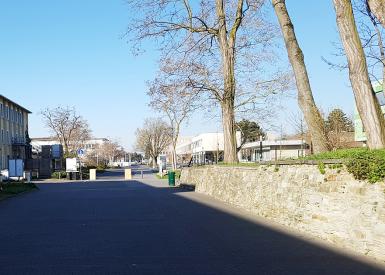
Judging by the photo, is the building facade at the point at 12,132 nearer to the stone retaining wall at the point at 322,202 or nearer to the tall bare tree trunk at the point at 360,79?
the stone retaining wall at the point at 322,202

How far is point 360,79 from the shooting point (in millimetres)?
12352

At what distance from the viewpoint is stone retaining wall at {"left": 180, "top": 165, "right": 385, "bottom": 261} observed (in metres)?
9.24

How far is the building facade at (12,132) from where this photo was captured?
72250 mm

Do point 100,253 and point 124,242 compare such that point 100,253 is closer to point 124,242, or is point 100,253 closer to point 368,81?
point 124,242

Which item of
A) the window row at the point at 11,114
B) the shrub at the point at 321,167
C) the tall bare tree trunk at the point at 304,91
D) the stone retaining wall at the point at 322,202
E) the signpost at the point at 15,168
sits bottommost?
the stone retaining wall at the point at 322,202

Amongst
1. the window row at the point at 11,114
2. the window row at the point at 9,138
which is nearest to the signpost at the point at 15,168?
the window row at the point at 9,138

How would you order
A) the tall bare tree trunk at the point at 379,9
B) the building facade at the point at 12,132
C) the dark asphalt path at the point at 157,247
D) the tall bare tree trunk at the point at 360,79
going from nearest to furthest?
the dark asphalt path at the point at 157,247
the tall bare tree trunk at the point at 360,79
the tall bare tree trunk at the point at 379,9
the building facade at the point at 12,132

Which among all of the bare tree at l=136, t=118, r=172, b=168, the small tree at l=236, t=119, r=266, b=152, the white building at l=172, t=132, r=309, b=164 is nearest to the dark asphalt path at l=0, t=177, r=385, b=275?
the small tree at l=236, t=119, r=266, b=152

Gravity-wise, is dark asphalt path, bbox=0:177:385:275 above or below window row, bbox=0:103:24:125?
below

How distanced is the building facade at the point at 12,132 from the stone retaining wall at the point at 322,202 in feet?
196

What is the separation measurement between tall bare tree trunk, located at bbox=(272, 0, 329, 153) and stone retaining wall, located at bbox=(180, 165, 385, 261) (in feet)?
6.58

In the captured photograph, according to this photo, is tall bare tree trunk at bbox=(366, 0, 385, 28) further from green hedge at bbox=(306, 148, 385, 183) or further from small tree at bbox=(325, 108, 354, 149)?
small tree at bbox=(325, 108, 354, 149)

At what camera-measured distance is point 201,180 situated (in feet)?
93.5

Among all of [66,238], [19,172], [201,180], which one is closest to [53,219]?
[66,238]
